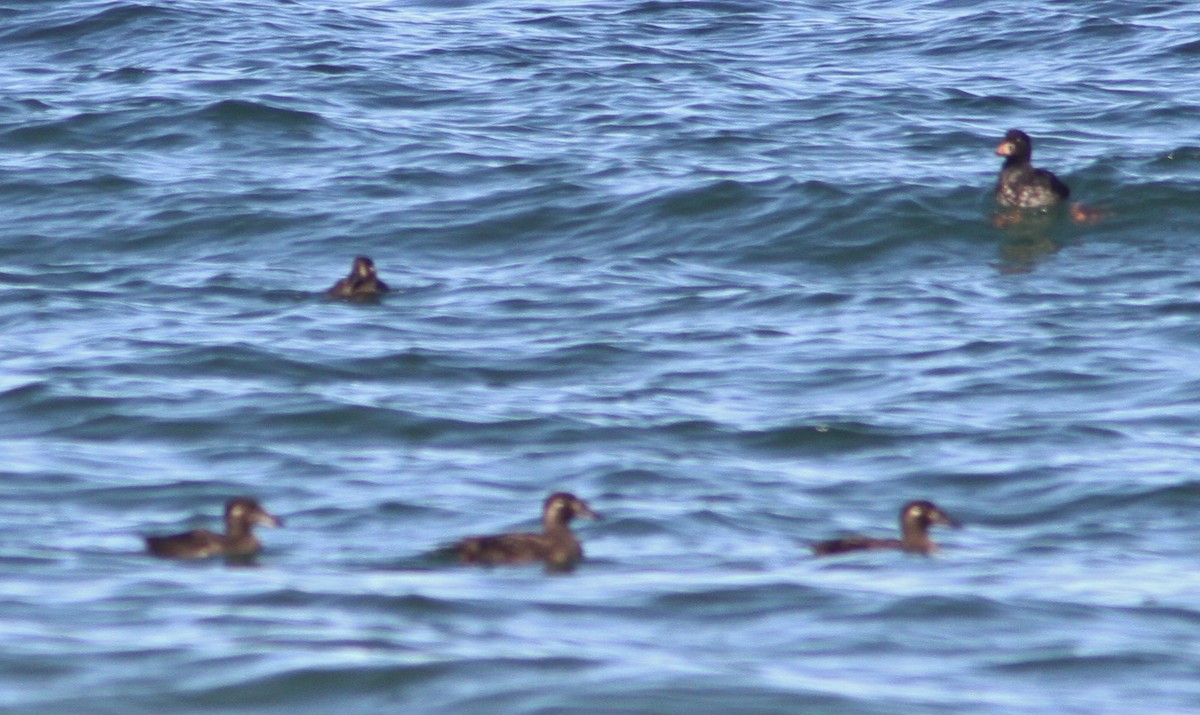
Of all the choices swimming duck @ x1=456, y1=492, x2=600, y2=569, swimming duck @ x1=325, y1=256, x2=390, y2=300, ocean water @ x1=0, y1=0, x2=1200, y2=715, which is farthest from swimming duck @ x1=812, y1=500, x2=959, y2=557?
swimming duck @ x1=325, y1=256, x2=390, y2=300

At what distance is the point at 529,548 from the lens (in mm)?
10328

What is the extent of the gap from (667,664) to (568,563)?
5.89ft

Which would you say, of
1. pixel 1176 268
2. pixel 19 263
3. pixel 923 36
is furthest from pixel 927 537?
pixel 923 36

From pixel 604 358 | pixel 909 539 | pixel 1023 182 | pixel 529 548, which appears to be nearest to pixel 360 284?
pixel 604 358

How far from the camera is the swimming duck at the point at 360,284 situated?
16031 millimetres

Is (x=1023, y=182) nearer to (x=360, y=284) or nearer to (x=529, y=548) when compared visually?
(x=360, y=284)

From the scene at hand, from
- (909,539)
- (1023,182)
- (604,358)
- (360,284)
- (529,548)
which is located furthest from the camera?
(1023,182)

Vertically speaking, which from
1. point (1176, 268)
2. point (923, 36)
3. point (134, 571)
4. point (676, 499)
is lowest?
point (134, 571)

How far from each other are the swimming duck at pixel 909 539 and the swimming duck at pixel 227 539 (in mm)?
2491

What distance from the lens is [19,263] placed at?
17.9m

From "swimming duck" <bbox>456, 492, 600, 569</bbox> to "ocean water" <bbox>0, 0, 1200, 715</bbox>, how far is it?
97mm

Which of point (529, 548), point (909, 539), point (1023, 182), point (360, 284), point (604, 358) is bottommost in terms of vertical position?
point (529, 548)

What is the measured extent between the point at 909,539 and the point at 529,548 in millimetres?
1801

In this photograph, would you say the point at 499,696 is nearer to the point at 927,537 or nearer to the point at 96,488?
the point at 927,537
